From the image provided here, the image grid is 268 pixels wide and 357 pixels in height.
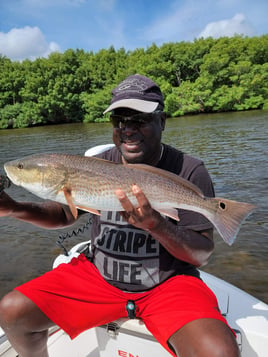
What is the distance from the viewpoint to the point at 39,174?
89.0 inches

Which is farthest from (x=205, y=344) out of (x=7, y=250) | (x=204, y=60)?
(x=204, y=60)

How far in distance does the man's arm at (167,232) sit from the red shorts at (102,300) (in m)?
0.22

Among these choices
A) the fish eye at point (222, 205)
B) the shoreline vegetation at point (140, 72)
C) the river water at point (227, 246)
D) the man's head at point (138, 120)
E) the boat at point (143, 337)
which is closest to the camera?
the fish eye at point (222, 205)

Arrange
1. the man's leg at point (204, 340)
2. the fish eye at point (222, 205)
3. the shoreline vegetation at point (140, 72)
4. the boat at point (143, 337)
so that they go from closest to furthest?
the man's leg at point (204, 340) → the fish eye at point (222, 205) → the boat at point (143, 337) → the shoreline vegetation at point (140, 72)

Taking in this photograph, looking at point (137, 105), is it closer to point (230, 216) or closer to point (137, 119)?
point (137, 119)

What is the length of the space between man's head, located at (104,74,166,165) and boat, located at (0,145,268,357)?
4.16ft

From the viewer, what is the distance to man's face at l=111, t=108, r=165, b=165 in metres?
2.42

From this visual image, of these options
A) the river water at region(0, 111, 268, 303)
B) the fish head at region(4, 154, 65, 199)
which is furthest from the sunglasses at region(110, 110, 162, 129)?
the river water at region(0, 111, 268, 303)

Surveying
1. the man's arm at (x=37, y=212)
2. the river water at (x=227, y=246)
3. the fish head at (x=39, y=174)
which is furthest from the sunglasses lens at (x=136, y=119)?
the river water at (x=227, y=246)

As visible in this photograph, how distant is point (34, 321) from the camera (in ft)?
7.14

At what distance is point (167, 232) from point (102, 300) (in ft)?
2.38

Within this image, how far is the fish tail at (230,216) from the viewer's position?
6.81ft

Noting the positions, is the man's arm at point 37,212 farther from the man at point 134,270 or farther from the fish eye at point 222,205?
the fish eye at point 222,205

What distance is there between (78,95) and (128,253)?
1937 inches
